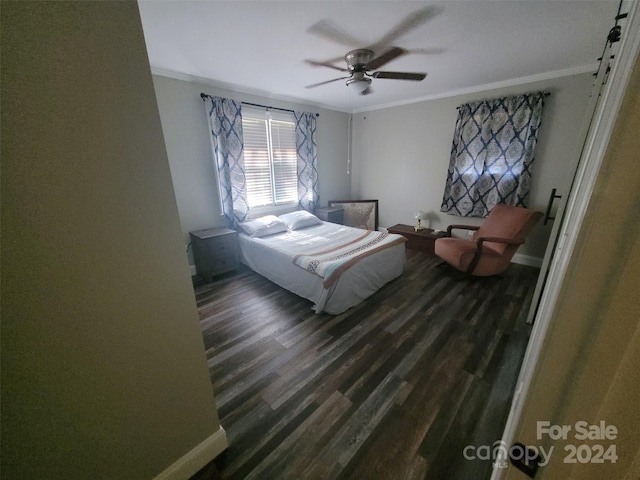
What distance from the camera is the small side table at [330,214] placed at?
422 cm

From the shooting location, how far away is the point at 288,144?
150 inches

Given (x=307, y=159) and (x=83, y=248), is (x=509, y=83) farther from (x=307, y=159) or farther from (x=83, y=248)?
(x=83, y=248)

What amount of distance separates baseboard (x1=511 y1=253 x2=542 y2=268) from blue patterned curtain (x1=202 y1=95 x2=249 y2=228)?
3.96 m

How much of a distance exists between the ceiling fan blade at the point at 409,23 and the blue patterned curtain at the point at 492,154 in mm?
2076

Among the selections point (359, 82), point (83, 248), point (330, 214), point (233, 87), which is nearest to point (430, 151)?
point (330, 214)

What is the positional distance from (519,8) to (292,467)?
3.12m

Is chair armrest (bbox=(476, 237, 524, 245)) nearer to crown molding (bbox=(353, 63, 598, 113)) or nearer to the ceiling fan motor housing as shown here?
crown molding (bbox=(353, 63, 598, 113))

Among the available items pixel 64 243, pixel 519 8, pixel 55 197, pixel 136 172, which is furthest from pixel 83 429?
pixel 519 8

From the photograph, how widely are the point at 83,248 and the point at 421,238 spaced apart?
3.87 metres

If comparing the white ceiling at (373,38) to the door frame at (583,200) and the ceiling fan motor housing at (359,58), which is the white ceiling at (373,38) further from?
the door frame at (583,200)

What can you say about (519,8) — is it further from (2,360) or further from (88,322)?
(2,360)

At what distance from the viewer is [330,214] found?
4258 mm

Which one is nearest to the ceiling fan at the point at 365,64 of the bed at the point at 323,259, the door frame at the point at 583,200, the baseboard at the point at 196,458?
the door frame at the point at 583,200

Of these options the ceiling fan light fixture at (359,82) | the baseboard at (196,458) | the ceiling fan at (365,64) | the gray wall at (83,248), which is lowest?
the baseboard at (196,458)
